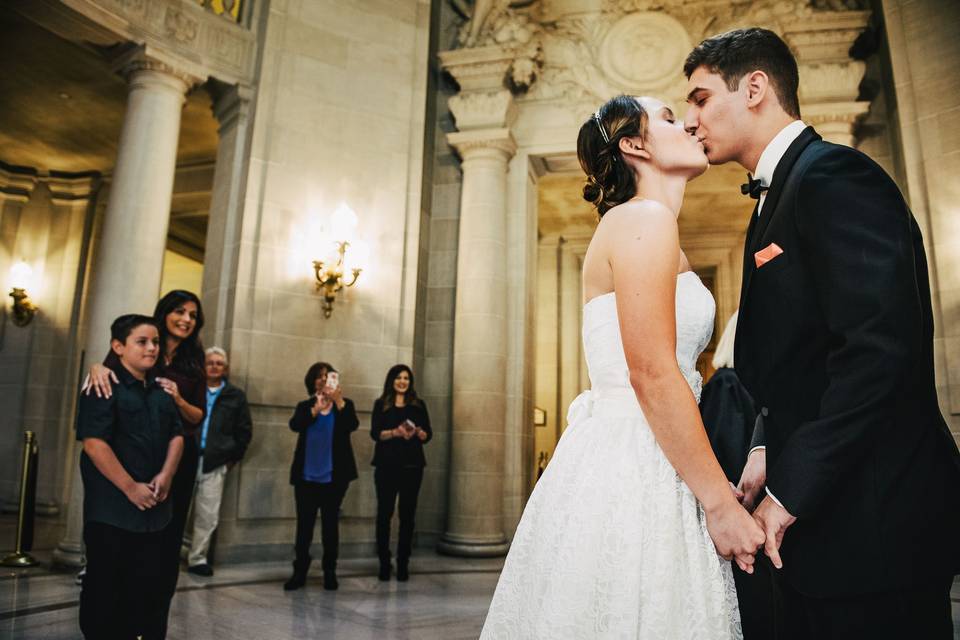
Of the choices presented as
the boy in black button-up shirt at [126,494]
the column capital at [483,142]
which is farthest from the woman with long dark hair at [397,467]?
the column capital at [483,142]

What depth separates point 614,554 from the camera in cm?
139

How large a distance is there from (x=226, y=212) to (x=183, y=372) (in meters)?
3.49

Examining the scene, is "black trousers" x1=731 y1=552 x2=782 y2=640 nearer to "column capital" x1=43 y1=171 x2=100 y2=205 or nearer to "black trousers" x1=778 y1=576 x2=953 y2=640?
"black trousers" x1=778 y1=576 x2=953 y2=640

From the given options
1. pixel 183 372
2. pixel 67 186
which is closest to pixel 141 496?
pixel 183 372

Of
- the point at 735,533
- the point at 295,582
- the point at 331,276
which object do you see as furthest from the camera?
the point at 331,276

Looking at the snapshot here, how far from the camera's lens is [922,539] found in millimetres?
1168

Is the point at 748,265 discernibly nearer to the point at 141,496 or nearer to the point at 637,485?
the point at 637,485

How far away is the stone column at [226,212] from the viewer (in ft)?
21.1

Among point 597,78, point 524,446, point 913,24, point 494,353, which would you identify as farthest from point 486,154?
point 913,24

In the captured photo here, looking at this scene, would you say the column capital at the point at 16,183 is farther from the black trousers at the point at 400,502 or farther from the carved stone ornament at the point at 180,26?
the black trousers at the point at 400,502

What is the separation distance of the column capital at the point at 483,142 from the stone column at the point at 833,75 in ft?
9.86

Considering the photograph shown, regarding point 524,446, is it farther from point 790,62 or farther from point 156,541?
point 790,62

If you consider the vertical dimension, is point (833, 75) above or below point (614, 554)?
above

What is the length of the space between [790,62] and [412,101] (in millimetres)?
6390
